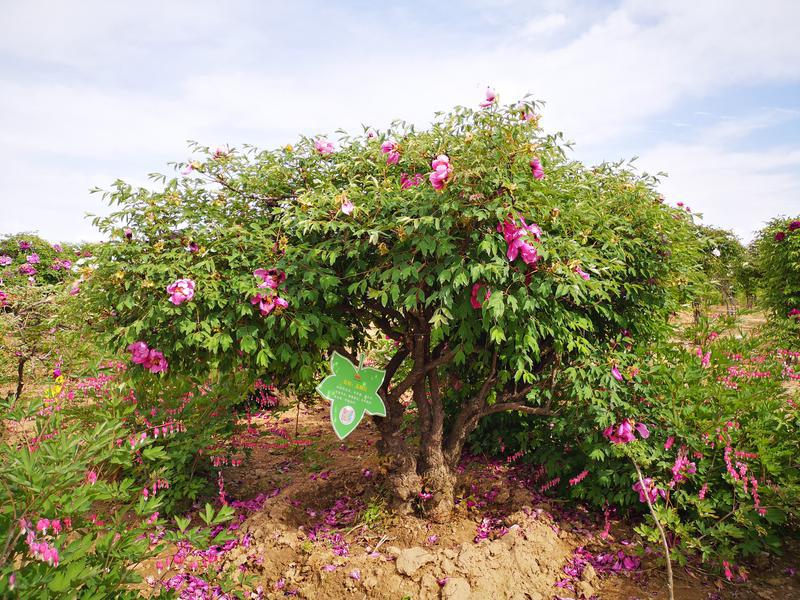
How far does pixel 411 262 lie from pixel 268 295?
81 centimetres

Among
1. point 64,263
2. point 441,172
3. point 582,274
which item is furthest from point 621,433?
point 64,263

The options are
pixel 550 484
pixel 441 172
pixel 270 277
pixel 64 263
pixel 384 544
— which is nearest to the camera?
pixel 441 172

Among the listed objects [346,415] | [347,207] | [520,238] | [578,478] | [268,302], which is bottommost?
[578,478]

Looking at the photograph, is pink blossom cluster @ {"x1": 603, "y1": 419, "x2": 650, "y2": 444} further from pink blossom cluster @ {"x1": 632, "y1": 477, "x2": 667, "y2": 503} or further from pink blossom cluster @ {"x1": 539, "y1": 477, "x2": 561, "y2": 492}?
pink blossom cluster @ {"x1": 539, "y1": 477, "x2": 561, "y2": 492}

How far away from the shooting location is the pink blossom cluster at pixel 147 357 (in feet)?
10.2

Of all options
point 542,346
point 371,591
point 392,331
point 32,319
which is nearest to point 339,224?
point 392,331

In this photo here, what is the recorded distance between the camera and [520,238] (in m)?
2.61

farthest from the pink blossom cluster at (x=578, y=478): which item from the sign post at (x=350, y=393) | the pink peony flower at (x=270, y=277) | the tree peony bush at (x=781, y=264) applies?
the tree peony bush at (x=781, y=264)

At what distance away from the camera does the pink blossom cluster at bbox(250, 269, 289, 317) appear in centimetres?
291

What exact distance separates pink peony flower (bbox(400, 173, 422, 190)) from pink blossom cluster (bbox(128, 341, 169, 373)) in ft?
5.74

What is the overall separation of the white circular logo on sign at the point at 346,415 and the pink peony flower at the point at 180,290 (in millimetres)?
1120

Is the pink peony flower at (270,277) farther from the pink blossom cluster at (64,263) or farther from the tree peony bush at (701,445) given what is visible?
the pink blossom cluster at (64,263)

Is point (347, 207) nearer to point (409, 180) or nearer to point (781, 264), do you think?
point (409, 180)

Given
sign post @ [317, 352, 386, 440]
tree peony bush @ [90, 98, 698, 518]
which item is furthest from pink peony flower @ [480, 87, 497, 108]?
sign post @ [317, 352, 386, 440]
